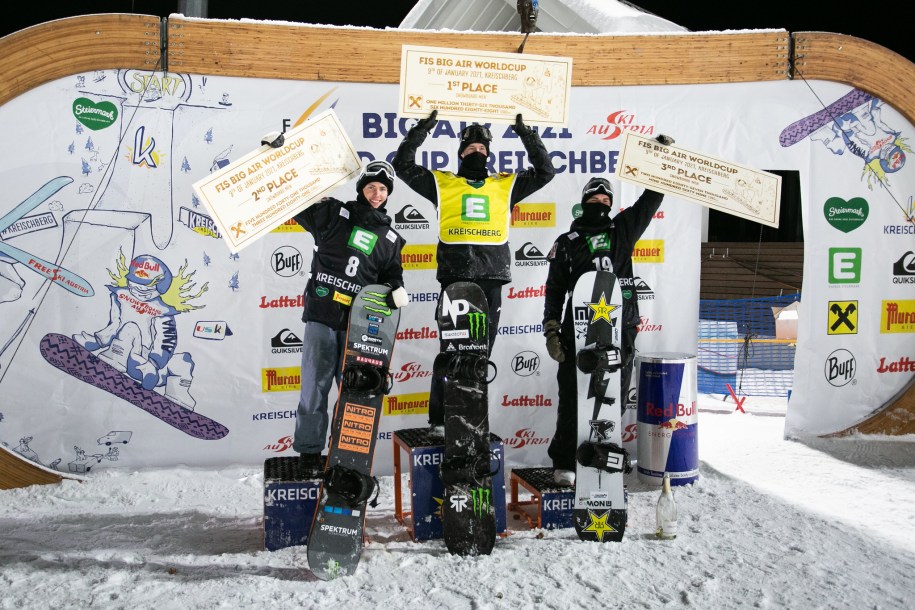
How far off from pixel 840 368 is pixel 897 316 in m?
0.54

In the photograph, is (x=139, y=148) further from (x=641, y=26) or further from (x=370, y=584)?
(x=641, y=26)

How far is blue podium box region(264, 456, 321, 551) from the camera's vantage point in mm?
3219

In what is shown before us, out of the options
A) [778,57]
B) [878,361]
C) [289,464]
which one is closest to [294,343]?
[289,464]

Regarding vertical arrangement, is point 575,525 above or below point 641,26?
below

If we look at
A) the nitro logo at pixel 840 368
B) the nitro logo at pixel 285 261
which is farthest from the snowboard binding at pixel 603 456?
the nitro logo at pixel 840 368

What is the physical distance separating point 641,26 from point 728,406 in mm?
3405

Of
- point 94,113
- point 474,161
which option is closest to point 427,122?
point 474,161

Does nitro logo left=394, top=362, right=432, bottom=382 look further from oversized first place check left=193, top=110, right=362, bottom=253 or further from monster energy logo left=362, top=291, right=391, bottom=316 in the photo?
oversized first place check left=193, top=110, right=362, bottom=253

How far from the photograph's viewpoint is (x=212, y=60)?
13.7 ft

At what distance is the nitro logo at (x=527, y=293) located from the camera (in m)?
4.55

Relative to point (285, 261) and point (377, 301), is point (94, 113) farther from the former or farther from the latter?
point (377, 301)

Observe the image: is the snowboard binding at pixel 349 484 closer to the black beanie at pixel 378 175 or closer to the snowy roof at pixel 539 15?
the black beanie at pixel 378 175

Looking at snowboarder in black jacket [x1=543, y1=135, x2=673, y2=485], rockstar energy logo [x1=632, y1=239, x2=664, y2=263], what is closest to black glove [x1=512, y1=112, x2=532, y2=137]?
snowboarder in black jacket [x1=543, y1=135, x2=673, y2=485]

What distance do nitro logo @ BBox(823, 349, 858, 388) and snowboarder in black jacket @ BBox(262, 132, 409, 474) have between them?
10.5 ft
